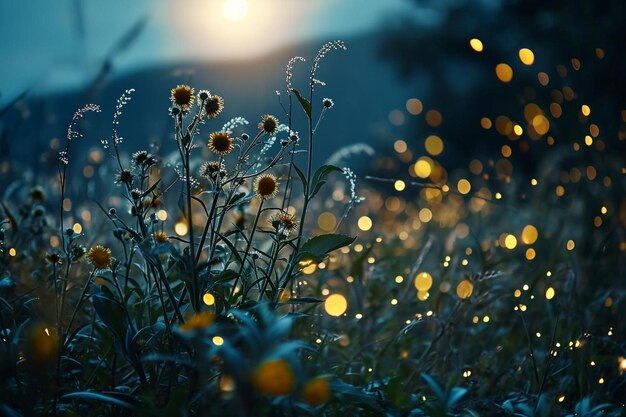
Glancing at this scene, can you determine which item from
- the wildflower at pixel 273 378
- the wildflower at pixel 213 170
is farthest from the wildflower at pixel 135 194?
the wildflower at pixel 273 378

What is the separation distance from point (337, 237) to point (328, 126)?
12.5 m

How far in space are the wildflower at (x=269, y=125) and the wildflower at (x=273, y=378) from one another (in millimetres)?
596

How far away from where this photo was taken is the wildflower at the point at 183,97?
1335 mm

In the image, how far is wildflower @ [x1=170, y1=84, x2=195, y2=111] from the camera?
1335mm

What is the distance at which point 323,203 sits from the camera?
12.0ft

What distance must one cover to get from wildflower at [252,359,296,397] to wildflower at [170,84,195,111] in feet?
1.99

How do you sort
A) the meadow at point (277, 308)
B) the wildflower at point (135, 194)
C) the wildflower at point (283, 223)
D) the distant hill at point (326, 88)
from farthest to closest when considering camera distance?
the distant hill at point (326, 88)
the wildflower at point (283, 223)
the wildflower at point (135, 194)
the meadow at point (277, 308)

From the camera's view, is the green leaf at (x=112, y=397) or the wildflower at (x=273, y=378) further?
the green leaf at (x=112, y=397)

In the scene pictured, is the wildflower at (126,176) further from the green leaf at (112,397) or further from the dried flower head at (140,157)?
the green leaf at (112,397)

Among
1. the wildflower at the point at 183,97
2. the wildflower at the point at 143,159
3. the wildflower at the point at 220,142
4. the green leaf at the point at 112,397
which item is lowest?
the green leaf at the point at 112,397

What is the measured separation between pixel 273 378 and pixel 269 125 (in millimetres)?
636

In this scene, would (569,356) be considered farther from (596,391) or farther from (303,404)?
(303,404)

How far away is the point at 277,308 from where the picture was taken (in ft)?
4.57

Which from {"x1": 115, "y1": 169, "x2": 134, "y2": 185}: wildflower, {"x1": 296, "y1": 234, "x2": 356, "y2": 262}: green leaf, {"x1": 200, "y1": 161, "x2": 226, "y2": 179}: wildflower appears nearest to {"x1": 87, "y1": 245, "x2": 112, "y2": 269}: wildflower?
{"x1": 115, "y1": 169, "x2": 134, "y2": 185}: wildflower
